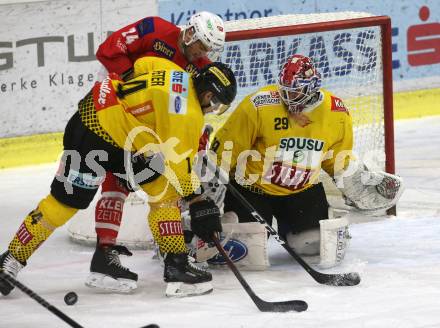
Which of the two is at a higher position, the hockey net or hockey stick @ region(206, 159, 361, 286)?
the hockey net

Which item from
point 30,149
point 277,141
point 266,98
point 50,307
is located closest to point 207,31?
point 266,98

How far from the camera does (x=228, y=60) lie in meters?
5.27

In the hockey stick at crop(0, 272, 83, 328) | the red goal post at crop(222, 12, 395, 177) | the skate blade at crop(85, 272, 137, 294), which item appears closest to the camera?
the hockey stick at crop(0, 272, 83, 328)

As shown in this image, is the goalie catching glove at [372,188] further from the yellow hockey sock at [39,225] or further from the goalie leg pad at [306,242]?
the yellow hockey sock at [39,225]

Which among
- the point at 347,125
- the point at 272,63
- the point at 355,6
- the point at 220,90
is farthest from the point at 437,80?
the point at 220,90

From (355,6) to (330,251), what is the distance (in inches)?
134

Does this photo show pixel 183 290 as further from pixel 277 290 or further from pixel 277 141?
pixel 277 141

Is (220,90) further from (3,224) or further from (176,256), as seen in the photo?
(3,224)

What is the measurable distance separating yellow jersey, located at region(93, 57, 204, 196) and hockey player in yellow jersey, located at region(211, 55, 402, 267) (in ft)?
1.60

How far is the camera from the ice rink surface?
12.3 ft

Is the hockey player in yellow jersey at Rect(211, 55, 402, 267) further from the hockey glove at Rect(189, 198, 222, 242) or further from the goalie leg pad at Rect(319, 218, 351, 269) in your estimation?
the hockey glove at Rect(189, 198, 222, 242)

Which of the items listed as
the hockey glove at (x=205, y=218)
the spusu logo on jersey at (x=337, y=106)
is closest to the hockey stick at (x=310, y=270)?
the hockey glove at (x=205, y=218)

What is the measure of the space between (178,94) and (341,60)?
5.60 ft

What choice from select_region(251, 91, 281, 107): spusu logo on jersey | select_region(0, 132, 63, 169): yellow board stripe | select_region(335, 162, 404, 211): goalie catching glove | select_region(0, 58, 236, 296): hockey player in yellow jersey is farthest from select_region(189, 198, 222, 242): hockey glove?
select_region(0, 132, 63, 169): yellow board stripe
